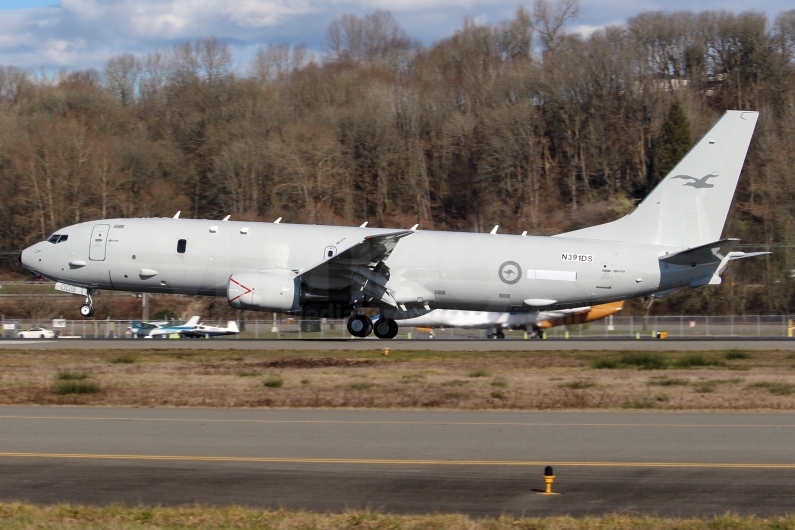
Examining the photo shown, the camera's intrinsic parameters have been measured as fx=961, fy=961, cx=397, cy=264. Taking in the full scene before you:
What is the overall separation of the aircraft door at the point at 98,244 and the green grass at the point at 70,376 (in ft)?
33.3

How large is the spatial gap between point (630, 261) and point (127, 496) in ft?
78.9

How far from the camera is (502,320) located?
143ft

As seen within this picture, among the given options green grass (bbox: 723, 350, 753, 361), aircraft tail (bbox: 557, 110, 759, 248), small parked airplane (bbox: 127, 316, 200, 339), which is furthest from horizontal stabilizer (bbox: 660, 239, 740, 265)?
small parked airplane (bbox: 127, 316, 200, 339)

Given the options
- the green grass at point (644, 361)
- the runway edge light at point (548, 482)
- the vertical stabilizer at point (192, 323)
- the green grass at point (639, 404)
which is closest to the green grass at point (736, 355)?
the green grass at point (644, 361)

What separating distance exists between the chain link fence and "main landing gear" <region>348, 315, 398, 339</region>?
12.6m

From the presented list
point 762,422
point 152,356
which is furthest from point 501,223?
point 762,422

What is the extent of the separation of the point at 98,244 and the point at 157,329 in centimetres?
1778

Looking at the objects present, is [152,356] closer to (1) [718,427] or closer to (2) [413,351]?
(2) [413,351]

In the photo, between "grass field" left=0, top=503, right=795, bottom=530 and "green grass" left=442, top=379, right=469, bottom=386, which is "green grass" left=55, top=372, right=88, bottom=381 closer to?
"green grass" left=442, top=379, right=469, bottom=386

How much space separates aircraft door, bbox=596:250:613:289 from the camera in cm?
3142

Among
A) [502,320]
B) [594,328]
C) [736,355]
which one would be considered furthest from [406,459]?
[594,328]

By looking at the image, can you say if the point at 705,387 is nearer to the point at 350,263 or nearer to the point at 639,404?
the point at 639,404

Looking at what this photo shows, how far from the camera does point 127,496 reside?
9.95m

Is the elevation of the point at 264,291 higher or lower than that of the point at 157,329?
higher
